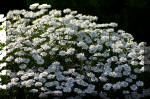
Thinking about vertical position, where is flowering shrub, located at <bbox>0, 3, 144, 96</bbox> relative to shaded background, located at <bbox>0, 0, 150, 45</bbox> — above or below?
below

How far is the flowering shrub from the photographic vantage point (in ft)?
17.0

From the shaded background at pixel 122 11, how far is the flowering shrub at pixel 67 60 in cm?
151

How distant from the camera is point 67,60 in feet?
17.9

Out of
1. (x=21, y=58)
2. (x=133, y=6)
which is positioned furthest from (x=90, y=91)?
(x=133, y=6)

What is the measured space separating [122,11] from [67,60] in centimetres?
269

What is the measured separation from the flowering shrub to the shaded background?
151 centimetres

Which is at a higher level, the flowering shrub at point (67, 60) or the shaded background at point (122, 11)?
the shaded background at point (122, 11)

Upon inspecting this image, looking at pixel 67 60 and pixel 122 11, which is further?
pixel 122 11

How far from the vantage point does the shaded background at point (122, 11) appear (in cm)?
761

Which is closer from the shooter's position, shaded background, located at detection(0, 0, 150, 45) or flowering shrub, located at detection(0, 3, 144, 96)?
flowering shrub, located at detection(0, 3, 144, 96)

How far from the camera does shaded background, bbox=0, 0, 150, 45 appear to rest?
7.61 m

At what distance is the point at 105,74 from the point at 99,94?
28 centimetres

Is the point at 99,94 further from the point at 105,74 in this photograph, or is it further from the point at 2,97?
the point at 2,97

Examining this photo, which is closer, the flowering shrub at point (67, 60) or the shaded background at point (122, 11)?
the flowering shrub at point (67, 60)
